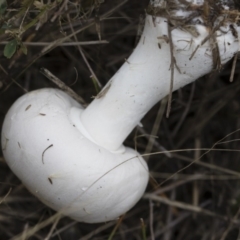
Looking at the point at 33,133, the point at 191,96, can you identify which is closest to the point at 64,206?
the point at 33,133

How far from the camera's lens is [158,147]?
1398mm

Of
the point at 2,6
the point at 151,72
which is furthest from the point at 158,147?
the point at 2,6

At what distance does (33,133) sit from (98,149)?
0.14 meters

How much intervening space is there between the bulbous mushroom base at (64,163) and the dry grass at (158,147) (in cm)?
26

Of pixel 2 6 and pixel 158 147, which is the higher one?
pixel 2 6

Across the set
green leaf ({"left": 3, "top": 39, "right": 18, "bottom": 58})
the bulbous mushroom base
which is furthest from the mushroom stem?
green leaf ({"left": 3, "top": 39, "right": 18, "bottom": 58})

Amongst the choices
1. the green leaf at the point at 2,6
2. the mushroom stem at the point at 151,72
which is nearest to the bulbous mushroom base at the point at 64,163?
the mushroom stem at the point at 151,72

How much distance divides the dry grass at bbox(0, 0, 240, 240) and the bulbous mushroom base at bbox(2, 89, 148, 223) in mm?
258

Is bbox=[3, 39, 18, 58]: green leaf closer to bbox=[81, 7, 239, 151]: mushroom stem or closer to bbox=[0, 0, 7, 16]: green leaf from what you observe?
bbox=[0, 0, 7, 16]: green leaf

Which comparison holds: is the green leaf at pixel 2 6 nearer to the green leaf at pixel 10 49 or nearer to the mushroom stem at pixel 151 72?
the green leaf at pixel 10 49

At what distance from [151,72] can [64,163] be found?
10.2 inches

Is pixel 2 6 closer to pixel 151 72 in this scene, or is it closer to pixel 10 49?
pixel 10 49

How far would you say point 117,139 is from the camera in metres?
1.07

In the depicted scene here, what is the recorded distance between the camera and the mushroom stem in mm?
905
